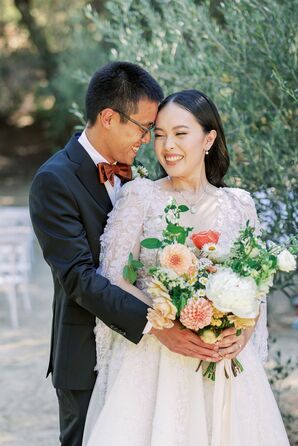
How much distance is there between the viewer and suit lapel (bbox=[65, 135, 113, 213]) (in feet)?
10.8

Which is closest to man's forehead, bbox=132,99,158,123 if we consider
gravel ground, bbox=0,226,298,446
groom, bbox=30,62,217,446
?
groom, bbox=30,62,217,446

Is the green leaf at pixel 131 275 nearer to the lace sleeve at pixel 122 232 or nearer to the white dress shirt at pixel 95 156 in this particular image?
the lace sleeve at pixel 122 232

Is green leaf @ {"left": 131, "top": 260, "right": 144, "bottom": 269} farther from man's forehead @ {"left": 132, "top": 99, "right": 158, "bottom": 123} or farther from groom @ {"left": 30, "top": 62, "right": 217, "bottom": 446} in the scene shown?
man's forehead @ {"left": 132, "top": 99, "right": 158, "bottom": 123}

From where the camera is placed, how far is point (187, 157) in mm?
3244

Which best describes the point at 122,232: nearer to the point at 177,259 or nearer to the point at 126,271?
the point at 126,271

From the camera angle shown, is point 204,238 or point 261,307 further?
point 261,307

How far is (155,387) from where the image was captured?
10.5ft

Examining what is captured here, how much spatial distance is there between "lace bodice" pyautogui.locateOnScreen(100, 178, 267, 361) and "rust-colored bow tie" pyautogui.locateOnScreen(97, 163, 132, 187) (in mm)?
125

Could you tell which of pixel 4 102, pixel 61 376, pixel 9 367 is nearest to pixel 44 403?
pixel 9 367

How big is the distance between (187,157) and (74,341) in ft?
2.97

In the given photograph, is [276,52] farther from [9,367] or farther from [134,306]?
[9,367]

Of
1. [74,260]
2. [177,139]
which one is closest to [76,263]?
[74,260]

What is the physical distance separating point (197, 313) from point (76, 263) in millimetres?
543

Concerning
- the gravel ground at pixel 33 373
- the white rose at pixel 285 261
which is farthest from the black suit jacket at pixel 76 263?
the gravel ground at pixel 33 373
